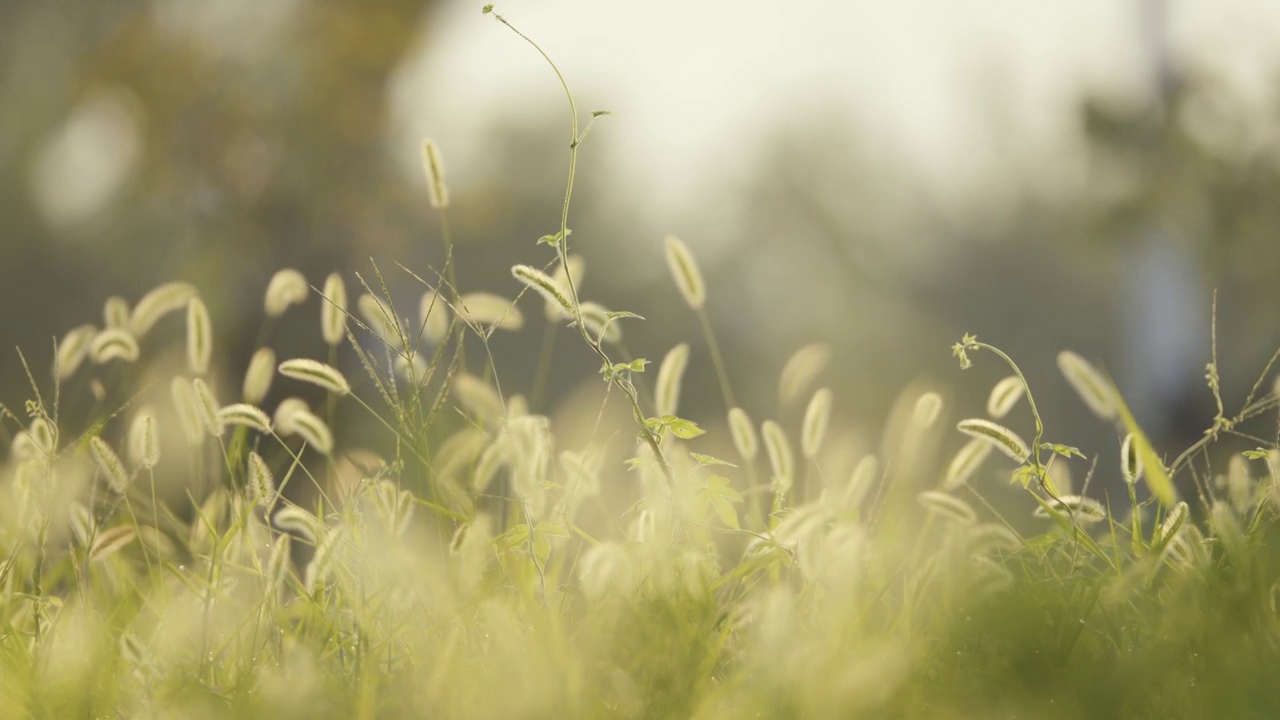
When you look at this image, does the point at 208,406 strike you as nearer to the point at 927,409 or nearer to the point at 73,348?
the point at 73,348

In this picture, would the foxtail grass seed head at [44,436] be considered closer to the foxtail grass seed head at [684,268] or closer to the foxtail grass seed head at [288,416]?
the foxtail grass seed head at [288,416]

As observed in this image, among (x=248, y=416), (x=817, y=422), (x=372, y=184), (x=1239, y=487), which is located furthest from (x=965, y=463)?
(x=372, y=184)

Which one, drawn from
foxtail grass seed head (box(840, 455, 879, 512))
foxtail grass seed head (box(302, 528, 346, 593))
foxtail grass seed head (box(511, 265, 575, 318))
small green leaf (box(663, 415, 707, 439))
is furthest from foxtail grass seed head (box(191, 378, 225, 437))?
foxtail grass seed head (box(840, 455, 879, 512))

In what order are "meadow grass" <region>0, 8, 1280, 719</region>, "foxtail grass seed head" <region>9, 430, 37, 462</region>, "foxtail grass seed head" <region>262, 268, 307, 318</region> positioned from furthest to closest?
"foxtail grass seed head" <region>262, 268, 307, 318</region>, "foxtail grass seed head" <region>9, 430, 37, 462</region>, "meadow grass" <region>0, 8, 1280, 719</region>

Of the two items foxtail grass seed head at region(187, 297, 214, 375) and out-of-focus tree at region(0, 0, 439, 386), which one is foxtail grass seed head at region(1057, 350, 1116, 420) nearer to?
foxtail grass seed head at region(187, 297, 214, 375)

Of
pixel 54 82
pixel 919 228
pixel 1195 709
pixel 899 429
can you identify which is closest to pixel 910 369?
pixel 919 228

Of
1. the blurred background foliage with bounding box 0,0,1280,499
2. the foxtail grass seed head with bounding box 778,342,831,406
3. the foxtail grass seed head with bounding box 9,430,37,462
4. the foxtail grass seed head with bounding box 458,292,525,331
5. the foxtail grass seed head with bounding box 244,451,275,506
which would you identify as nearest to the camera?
the foxtail grass seed head with bounding box 244,451,275,506

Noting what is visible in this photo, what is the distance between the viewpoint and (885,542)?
4.48 feet

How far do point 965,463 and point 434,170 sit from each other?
0.85 meters

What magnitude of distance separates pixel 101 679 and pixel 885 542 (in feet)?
3.07

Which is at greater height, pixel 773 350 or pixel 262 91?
pixel 262 91

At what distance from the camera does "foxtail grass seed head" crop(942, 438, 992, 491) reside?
1.39 m

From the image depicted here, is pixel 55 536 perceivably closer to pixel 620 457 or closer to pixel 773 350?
pixel 620 457

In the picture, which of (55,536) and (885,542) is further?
(55,536)
